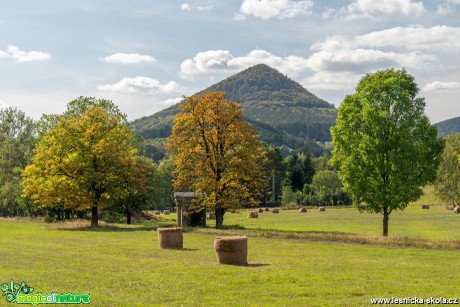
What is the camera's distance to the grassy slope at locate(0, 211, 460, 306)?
15.2m

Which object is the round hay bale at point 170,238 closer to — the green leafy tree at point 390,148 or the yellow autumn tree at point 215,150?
the green leafy tree at point 390,148

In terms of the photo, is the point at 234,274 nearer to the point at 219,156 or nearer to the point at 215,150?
the point at 219,156

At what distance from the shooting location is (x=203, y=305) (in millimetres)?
14062

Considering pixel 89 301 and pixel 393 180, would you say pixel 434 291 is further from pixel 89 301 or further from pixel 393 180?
pixel 393 180

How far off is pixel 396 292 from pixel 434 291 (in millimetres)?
1312

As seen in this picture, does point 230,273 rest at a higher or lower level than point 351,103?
lower

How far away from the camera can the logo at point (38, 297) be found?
14.0m

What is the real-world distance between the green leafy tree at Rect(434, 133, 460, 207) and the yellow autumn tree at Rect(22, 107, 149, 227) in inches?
2373

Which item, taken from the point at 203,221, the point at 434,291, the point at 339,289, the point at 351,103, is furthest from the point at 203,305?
the point at 203,221

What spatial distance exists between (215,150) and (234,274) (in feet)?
104

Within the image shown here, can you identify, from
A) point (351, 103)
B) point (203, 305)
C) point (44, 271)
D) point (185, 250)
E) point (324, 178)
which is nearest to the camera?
point (203, 305)

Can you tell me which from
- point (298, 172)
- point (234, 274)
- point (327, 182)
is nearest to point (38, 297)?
point (234, 274)

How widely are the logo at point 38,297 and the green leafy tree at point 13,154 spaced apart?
59.8 meters

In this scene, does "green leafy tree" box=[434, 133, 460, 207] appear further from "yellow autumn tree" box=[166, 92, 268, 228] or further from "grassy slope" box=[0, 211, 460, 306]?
"grassy slope" box=[0, 211, 460, 306]
